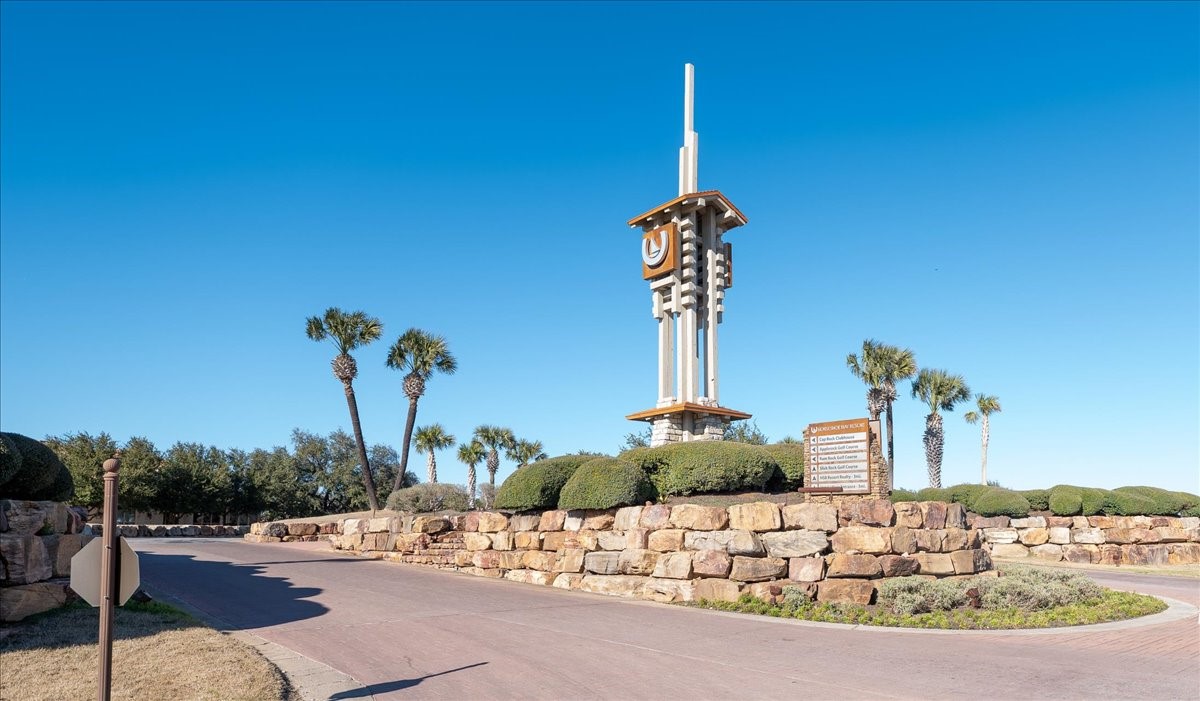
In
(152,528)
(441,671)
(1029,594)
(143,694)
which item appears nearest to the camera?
(143,694)

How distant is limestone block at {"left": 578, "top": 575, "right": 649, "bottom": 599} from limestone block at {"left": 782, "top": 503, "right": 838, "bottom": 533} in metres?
3.08

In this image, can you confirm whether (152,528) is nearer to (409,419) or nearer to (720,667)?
(409,419)

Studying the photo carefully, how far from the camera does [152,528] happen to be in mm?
34938

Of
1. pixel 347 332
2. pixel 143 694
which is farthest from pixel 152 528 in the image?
pixel 143 694

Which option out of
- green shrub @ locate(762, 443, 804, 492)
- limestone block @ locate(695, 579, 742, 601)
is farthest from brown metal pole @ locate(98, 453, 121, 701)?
green shrub @ locate(762, 443, 804, 492)

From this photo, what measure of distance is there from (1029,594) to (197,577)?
1591 cm

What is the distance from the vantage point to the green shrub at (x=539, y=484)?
18.1 m

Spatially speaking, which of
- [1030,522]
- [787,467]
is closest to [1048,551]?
[1030,522]

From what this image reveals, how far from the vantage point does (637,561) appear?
15586mm

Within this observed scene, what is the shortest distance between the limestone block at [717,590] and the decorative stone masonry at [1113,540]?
1434cm

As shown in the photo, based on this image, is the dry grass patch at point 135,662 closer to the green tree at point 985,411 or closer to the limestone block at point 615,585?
the limestone block at point 615,585

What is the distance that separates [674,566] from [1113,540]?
58.8 ft

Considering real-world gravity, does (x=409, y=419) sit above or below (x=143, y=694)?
above

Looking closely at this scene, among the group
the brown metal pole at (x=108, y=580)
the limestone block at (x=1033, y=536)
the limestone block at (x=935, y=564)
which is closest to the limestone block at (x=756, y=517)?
the limestone block at (x=935, y=564)
